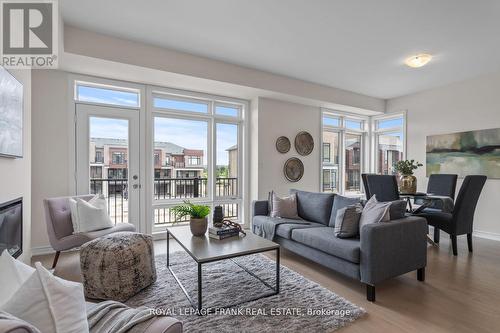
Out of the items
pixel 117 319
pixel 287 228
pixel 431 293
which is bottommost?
pixel 431 293

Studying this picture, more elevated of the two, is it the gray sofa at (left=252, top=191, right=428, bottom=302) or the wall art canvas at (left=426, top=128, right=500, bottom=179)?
the wall art canvas at (left=426, top=128, right=500, bottom=179)

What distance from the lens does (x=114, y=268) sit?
2211mm

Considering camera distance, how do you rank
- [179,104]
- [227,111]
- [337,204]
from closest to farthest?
[337,204]
[179,104]
[227,111]

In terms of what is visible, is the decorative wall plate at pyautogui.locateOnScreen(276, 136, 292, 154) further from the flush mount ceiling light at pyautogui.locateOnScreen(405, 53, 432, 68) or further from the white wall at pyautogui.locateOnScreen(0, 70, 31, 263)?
the white wall at pyautogui.locateOnScreen(0, 70, 31, 263)

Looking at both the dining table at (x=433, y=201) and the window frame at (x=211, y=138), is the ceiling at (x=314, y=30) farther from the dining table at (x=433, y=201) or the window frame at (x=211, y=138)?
the dining table at (x=433, y=201)

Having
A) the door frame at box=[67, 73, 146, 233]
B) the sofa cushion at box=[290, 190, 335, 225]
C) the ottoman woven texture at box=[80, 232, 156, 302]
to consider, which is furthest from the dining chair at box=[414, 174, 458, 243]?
the door frame at box=[67, 73, 146, 233]

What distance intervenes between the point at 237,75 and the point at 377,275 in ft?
11.0

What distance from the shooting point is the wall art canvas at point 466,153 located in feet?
14.0

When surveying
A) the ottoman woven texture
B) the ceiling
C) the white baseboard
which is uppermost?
the ceiling

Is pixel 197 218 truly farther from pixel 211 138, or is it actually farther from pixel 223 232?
pixel 211 138

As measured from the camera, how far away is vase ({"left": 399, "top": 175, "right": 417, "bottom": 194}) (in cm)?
377

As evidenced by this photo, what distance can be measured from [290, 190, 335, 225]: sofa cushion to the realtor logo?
11.8ft

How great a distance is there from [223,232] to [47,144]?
9.15 ft

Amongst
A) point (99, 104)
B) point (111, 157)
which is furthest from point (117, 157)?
point (99, 104)
